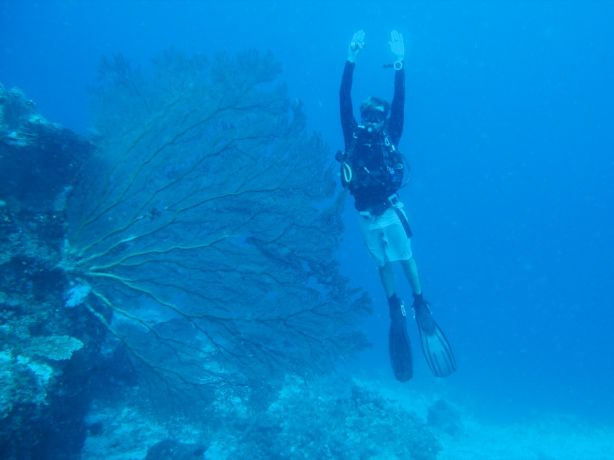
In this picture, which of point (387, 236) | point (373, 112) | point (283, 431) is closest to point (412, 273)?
point (387, 236)

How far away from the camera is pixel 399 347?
5402 mm

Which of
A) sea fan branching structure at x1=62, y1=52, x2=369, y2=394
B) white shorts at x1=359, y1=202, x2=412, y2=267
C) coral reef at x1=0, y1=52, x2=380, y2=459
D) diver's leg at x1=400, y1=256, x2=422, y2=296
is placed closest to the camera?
coral reef at x1=0, y1=52, x2=380, y2=459

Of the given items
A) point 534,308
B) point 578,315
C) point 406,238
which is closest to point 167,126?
point 406,238

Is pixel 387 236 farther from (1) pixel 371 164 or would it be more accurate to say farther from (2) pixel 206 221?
(2) pixel 206 221

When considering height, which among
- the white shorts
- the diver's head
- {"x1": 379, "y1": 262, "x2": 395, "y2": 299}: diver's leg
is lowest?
{"x1": 379, "y1": 262, "x2": 395, "y2": 299}: diver's leg

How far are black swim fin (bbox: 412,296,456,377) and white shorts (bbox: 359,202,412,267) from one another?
0.74m

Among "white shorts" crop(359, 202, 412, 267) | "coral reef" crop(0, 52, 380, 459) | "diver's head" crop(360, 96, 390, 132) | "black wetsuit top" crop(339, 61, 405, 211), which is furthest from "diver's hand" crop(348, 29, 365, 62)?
"white shorts" crop(359, 202, 412, 267)

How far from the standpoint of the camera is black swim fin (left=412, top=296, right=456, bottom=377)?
5.53 m

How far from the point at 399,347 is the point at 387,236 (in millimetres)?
1538

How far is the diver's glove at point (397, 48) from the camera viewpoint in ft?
16.4

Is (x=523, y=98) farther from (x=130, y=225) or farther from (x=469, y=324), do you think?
(x=130, y=225)

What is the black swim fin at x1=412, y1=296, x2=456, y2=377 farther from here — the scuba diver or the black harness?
the black harness

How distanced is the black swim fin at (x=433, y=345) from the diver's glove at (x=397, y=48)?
3.15 m

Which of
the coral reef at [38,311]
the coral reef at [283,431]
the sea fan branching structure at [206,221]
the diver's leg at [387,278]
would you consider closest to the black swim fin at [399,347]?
the diver's leg at [387,278]
